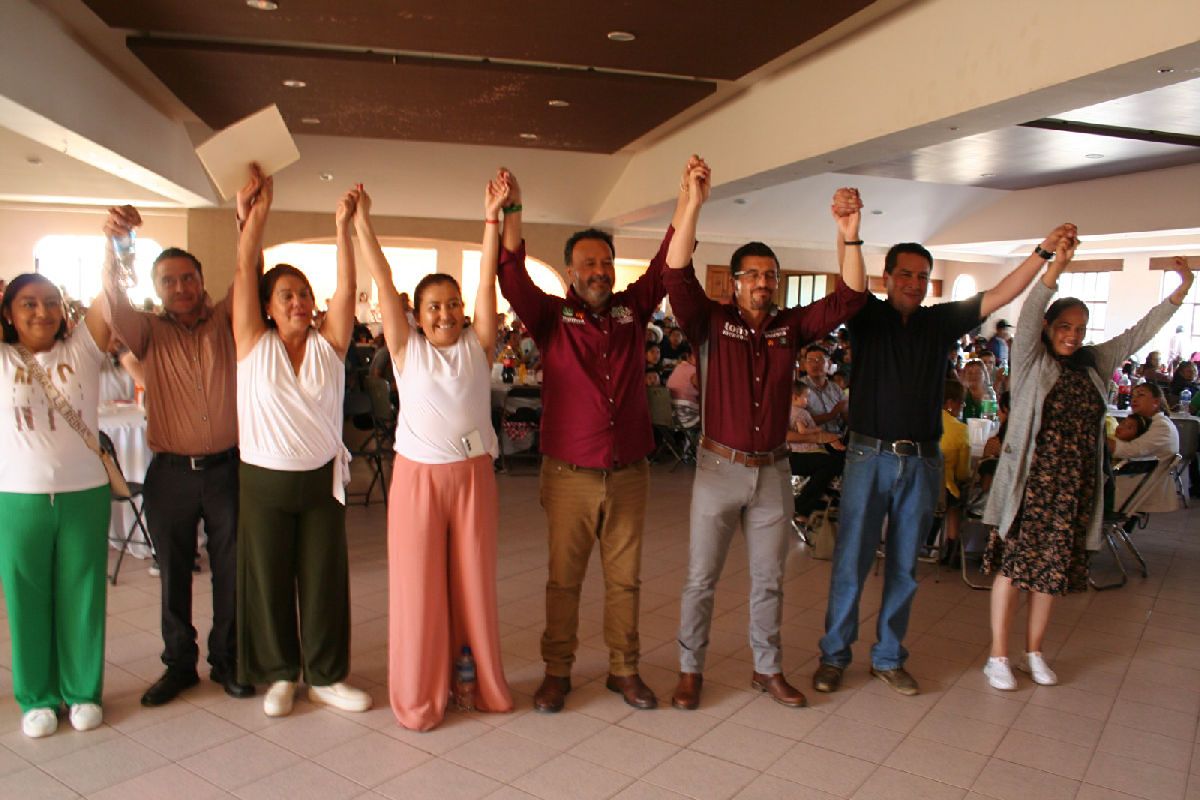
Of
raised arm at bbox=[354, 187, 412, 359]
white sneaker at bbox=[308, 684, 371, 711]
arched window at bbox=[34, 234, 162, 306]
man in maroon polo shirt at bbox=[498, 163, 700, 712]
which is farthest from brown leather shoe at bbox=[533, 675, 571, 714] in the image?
arched window at bbox=[34, 234, 162, 306]

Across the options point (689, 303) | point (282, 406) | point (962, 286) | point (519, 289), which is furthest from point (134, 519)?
point (962, 286)

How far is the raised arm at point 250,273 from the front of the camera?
10.0 ft

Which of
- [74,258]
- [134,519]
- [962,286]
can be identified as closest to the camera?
[134,519]

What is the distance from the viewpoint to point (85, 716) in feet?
10.2

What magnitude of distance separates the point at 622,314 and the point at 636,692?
1.42 meters

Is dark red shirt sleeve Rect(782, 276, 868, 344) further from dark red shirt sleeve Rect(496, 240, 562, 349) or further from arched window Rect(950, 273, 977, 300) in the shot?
arched window Rect(950, 273, 977, 300)

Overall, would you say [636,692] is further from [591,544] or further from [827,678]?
[827,678]

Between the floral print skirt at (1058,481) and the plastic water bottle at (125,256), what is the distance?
350 centimetres

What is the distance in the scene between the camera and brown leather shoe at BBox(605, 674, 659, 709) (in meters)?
3.35

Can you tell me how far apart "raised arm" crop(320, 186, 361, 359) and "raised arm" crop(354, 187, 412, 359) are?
0.04 metres

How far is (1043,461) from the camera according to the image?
362cm

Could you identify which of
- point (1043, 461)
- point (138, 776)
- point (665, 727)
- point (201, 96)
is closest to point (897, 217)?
point (201, 96)

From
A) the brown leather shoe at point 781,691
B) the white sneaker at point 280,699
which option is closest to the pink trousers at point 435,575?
the white sneaker at point 280,699

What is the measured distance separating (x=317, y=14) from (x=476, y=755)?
463cm
